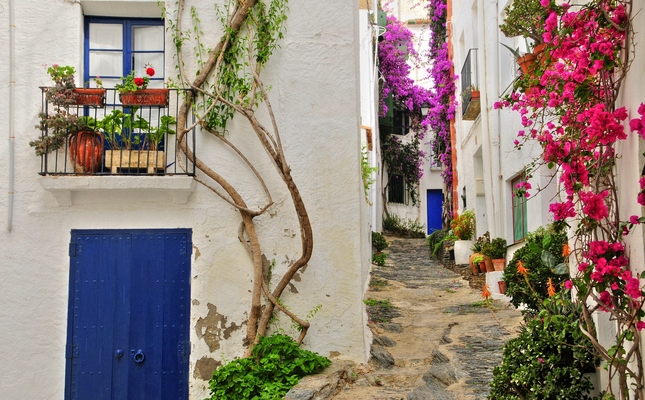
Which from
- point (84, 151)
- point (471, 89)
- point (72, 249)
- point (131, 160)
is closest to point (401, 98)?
point (471, 89)

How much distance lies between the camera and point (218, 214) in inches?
309

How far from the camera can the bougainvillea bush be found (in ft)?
14.9

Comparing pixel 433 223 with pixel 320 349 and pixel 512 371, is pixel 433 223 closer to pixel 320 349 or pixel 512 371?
pixel 320 349

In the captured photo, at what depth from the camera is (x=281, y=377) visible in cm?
720

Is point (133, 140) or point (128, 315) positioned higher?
point (133, 140)

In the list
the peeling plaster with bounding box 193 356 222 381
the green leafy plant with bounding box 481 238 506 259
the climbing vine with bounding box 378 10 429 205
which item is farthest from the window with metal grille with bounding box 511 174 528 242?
the climbing vine with bounding box 378 10 429 205

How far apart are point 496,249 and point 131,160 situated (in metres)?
6.79

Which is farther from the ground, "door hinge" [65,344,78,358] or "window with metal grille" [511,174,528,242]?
"window with metal grille" [511,174,528,242]

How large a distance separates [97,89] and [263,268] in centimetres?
248

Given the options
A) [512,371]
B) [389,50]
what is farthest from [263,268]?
[389,50]

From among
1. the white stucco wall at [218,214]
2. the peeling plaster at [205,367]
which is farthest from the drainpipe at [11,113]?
the peeling plaster at [205,367]

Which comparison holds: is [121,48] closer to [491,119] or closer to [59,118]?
[59,118]

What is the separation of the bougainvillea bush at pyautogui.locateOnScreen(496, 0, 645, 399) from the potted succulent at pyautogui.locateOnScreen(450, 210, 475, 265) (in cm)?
982

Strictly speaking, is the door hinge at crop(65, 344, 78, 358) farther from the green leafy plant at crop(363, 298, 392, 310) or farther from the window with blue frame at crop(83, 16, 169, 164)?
the green leafy plant at crop(363, 298, 392, 310)
